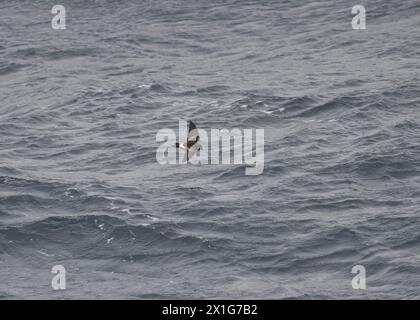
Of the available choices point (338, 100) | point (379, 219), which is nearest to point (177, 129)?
point (338, 100)

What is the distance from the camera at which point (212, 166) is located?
63500 mm

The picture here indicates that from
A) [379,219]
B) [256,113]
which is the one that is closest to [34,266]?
[379,219]

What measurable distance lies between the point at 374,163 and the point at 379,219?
6.78 metres

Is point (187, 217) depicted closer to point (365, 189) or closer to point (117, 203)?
point (117, 203)

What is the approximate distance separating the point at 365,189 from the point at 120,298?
1636 cm

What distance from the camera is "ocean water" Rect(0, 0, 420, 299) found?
2068 inches

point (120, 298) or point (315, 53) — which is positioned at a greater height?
point (315, 53)

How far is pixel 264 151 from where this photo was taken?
215 feet

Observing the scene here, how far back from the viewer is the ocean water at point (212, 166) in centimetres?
5253

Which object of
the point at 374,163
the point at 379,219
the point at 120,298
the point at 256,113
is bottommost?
the point at 120,298

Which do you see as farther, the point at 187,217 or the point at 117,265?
the point at 187,217

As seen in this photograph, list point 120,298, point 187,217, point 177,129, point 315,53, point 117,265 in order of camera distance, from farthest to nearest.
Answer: point 315,53 < point 177,129 < point 187,217 < point 117,265 < point 120,298

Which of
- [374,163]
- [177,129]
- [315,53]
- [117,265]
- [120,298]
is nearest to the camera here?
[120,298]

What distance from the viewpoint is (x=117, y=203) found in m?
59.2
